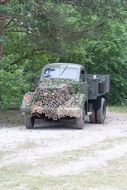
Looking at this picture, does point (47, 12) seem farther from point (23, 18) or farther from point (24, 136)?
point (24, 136)

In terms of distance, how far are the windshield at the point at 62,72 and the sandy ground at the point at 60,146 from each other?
2.04 meters

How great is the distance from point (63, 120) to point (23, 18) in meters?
4.04

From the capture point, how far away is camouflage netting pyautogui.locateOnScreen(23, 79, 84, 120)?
17.5m

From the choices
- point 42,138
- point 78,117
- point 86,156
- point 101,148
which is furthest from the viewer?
point 78,117

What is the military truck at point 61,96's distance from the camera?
17.6m

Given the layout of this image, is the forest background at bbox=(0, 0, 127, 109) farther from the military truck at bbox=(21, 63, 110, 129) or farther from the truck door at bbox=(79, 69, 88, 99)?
the truck door at bbox=(79, 69, 88, 99)

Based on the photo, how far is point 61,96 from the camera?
17.8m

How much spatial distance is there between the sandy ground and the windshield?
204 cm

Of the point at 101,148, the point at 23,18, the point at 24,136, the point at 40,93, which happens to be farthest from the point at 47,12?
the point at 101,148

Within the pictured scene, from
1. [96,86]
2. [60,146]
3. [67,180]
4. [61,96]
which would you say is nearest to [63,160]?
[67,180]

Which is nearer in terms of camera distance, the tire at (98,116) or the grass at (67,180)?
the grass at (67,180)

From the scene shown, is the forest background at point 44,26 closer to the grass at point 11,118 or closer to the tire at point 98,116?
the grass at point 11,118

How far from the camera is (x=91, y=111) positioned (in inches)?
811

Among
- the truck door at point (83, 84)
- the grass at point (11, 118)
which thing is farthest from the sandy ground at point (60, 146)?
the grass at point (11, 118)
